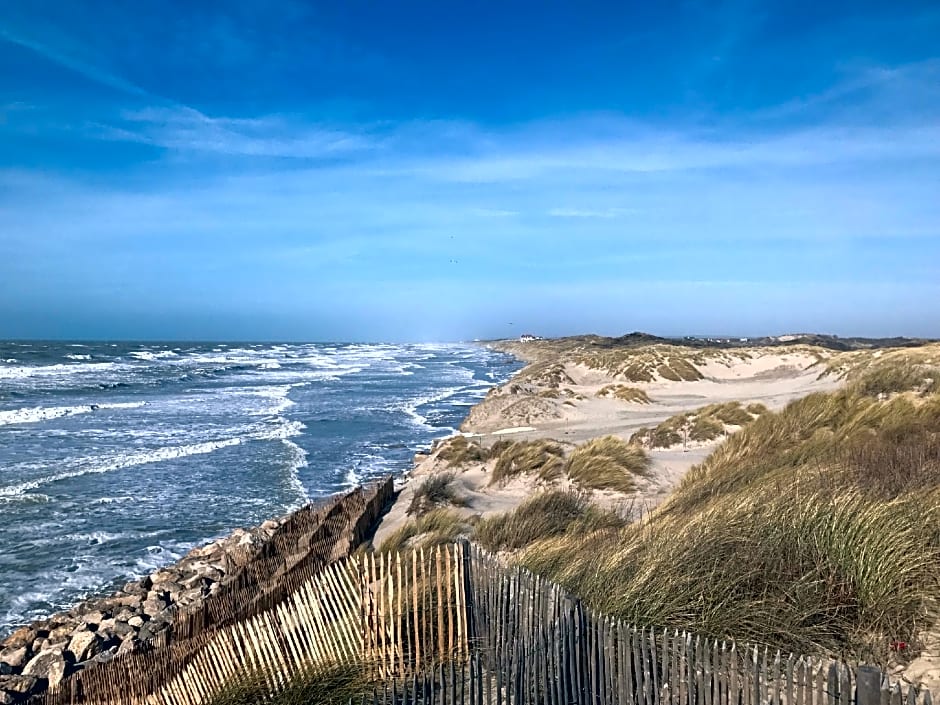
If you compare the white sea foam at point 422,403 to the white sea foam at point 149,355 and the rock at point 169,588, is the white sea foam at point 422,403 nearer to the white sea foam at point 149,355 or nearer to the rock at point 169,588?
the rock at point 169,588

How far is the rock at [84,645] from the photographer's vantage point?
7.85 m

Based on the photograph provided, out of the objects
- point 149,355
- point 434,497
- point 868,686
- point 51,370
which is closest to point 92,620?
point 434,497

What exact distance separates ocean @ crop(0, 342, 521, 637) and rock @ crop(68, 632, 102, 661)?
143 cm

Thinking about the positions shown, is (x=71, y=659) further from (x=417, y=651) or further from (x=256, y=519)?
(x=256, y=519)

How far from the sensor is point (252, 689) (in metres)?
5.23

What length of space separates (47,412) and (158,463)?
14861 mm

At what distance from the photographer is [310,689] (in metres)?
4.99

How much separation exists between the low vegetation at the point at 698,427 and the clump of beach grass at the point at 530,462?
2.75 m

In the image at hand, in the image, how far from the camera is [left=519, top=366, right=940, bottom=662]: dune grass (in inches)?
179

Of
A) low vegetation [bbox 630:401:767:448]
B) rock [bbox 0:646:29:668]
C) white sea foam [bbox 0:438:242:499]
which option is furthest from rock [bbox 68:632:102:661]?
low vegetation [bbox 630:401:767:448]

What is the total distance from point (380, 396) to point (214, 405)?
8.88 metres

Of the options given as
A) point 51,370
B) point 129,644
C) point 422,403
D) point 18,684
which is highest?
point 51,370

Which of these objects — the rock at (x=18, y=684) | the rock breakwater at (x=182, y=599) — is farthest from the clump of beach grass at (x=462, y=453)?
the rock at (x=18, y=684)

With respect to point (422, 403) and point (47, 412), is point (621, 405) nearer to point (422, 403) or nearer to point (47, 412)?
point (422, 403)
